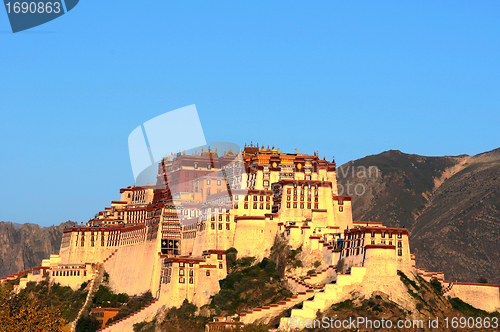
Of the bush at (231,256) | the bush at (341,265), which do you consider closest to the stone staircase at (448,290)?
the bush at (341,265)

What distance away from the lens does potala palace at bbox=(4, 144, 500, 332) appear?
10994cm

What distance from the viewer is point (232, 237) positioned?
→ 130 meters

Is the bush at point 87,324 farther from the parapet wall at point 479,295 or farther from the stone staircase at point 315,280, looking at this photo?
the parapet wall at point 479,295

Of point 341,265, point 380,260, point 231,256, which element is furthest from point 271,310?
point 231,256

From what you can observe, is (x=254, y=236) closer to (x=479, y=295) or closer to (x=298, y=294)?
(x=298, y=294)

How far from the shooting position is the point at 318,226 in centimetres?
12688

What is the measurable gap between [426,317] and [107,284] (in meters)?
58.9

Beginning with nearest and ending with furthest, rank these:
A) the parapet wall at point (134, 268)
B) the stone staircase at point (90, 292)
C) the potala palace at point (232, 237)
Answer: the potala palace at point (232, 237) → the parapet wall at point (134, 268) → the stone staircase at point (90, 292)

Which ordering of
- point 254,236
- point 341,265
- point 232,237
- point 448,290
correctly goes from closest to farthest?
point 341,265 → point 448,290 → point 254,236 → point 232,237

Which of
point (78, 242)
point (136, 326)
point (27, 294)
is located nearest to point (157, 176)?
point (78, 242)

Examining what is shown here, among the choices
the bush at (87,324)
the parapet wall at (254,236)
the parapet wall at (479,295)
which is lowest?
the bush at (87,324)

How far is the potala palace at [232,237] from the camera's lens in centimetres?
10994

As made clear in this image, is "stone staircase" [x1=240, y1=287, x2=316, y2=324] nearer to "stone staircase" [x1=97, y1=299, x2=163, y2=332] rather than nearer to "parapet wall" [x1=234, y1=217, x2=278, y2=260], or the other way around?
"stone staircase" [x1=97, y1=299, x2=163, y2=332]

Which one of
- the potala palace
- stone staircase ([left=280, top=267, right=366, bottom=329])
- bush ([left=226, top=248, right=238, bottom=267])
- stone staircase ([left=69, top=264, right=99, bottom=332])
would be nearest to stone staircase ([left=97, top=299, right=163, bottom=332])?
the potala palace
